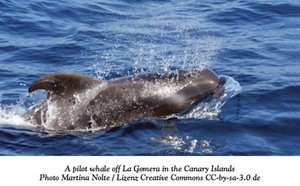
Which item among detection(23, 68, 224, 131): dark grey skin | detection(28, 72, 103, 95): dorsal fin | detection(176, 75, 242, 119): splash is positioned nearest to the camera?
detection(28, 72, 103, 95): dorsal fin

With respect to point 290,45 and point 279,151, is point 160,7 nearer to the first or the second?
point 290,45

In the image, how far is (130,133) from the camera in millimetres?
9742

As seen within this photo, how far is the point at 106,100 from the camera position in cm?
1009

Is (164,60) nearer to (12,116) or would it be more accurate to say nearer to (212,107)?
(212,107)

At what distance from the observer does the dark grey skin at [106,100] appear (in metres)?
9.94

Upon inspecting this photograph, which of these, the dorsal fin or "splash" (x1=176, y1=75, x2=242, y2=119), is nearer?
the dorsal fin

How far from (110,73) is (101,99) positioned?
377 cm

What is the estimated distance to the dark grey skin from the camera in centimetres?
994

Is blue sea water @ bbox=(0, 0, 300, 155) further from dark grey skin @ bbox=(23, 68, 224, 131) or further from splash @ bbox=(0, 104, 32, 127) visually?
dark grey skin @ bbox=(23, 68, 224, 131)

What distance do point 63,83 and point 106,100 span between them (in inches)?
29.0

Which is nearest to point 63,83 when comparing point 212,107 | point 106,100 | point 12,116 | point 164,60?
point 106,100

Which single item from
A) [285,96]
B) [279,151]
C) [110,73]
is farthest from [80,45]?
[279,151]

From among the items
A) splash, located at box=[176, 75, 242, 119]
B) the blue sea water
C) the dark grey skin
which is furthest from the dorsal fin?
splash, located at box=[176, 75, 242, 119]

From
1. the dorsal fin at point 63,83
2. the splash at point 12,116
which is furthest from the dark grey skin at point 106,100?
the splash at point 12,116
